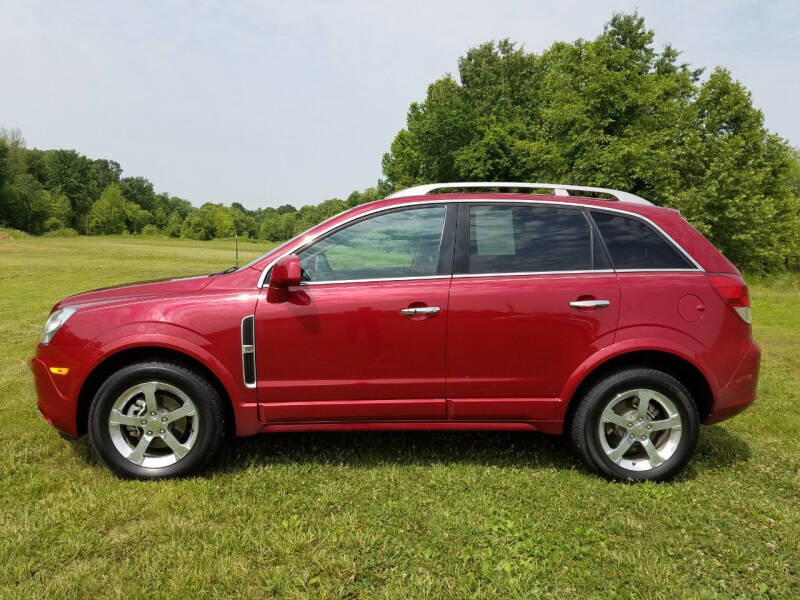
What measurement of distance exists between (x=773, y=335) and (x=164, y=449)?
32.4 ft

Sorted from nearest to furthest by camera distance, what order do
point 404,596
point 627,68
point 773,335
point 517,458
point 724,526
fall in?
point 404,596
point 724,526
point 517,458
point 773,335
point 627,68

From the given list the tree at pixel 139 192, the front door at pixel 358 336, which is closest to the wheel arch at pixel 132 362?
the front door at pixel 358 336

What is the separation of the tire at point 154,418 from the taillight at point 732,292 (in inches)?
130

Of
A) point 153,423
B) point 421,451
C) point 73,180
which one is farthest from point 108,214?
point 421,451

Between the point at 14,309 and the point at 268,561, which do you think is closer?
the point at 268,561

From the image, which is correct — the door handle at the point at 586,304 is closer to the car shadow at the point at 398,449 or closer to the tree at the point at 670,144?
the car shadow at the point at 398,449

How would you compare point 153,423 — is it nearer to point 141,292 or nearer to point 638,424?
point 141,292

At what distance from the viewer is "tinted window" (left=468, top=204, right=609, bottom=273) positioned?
3.49 metres

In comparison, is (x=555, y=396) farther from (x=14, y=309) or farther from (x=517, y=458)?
(x=14, y=309)

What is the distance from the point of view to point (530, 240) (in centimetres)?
355

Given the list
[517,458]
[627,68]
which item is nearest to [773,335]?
[517,458]

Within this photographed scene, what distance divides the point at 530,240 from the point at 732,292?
52.1 inches

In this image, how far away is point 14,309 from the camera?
419 inches

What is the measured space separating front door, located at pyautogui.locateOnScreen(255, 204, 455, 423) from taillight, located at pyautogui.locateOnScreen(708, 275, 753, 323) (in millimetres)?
1733
